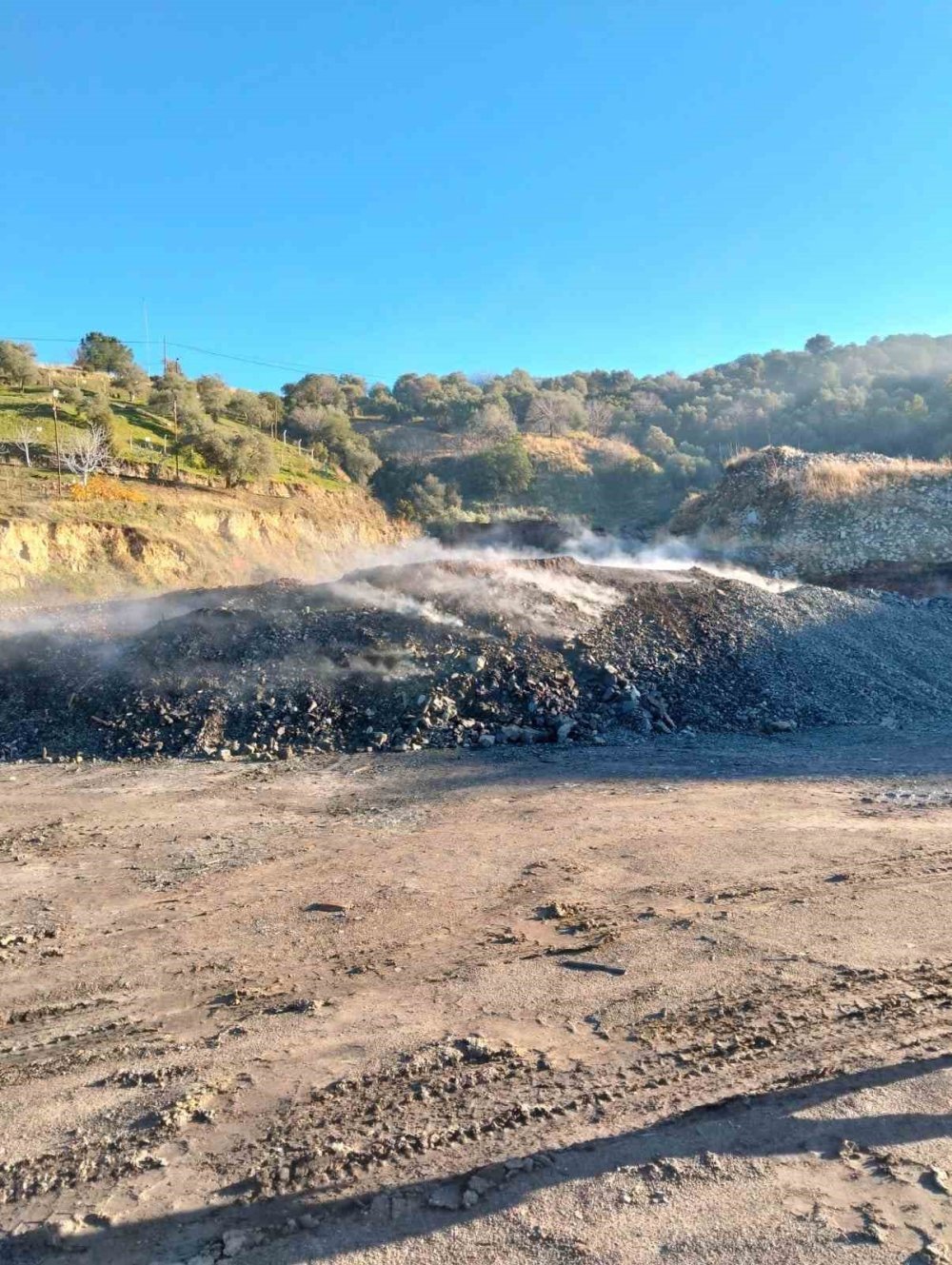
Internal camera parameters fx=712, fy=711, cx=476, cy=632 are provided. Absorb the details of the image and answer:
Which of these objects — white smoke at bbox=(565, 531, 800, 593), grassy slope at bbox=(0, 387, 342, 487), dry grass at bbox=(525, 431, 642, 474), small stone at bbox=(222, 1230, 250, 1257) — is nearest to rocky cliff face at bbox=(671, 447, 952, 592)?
white smoke at bbox=(565, 531, 800, 593)

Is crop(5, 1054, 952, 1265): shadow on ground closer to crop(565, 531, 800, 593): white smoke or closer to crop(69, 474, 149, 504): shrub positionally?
crop(565, 531, 800, 593): white smoke

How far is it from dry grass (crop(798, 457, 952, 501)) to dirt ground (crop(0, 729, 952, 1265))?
2149 centimetres

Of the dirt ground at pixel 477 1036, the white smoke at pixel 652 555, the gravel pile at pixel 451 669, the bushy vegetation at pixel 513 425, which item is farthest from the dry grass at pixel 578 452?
the dirt ground at pixel 477 1036

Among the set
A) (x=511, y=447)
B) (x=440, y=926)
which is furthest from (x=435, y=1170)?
(x=511, y=447)

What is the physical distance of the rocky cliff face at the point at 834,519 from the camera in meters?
21.2

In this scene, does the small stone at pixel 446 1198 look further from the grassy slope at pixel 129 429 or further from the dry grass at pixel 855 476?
the grassy slope at pixel 129 429

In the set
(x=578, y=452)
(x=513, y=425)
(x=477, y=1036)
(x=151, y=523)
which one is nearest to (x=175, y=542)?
(x=151, y=523)

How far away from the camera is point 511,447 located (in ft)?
139

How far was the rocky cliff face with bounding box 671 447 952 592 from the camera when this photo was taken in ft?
69.6

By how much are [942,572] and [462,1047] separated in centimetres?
2174

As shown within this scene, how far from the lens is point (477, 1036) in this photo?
3498mm

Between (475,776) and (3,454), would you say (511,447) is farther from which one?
(475,776)

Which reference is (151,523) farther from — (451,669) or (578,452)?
(578,452)

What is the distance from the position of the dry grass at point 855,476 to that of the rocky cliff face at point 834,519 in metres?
0.03
